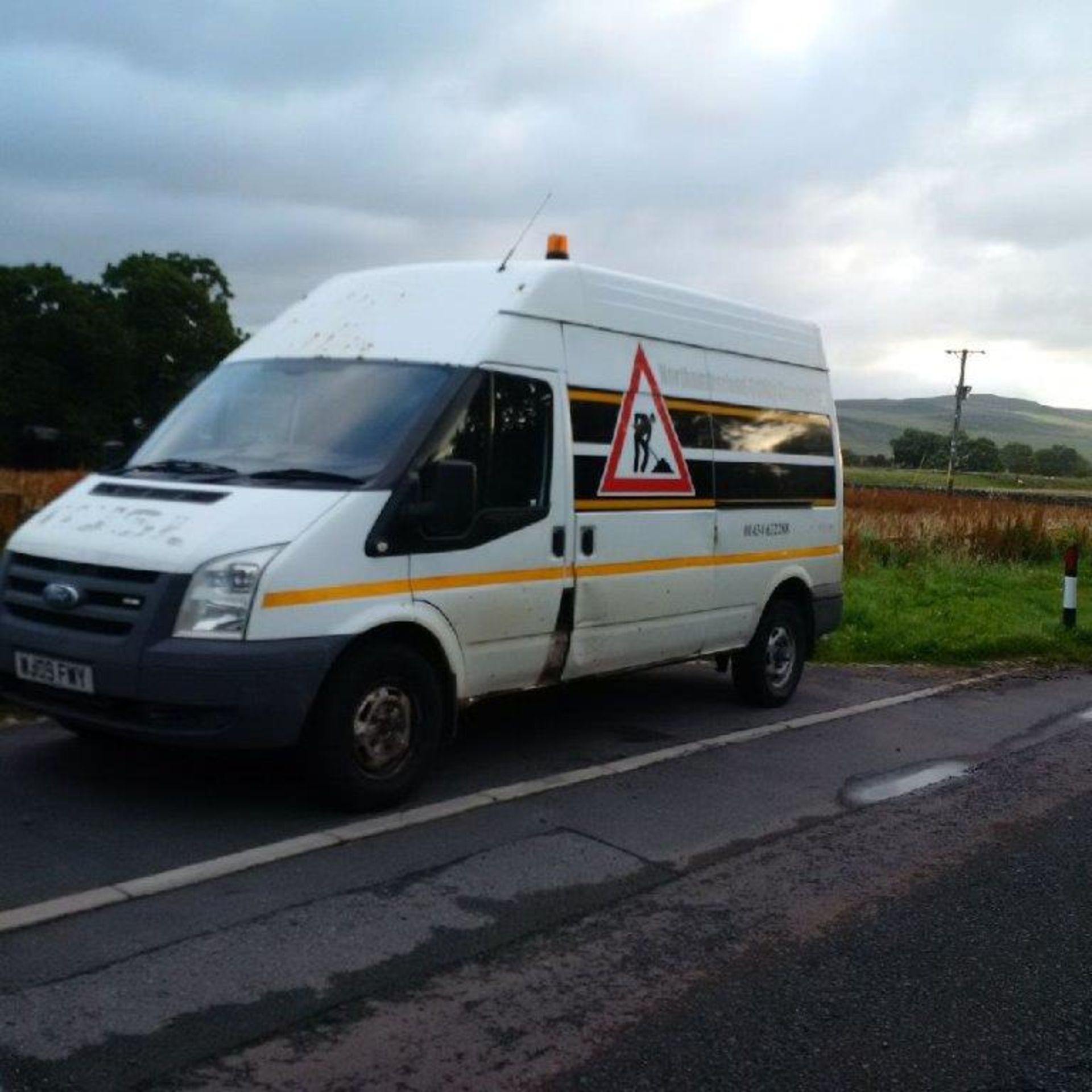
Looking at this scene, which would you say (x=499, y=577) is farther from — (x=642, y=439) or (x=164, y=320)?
(x=164, y=320)

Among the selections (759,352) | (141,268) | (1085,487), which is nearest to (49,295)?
(141,268)

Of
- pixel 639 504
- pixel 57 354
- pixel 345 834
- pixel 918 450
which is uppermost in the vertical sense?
pixel 57 354

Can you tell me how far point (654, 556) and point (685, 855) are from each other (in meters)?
2.35

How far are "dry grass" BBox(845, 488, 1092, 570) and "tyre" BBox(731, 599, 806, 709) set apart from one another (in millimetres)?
10111

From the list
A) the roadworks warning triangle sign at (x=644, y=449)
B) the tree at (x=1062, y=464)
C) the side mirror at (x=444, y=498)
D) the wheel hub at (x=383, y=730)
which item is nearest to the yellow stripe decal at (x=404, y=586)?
the side mirror at (x=444, y=498)

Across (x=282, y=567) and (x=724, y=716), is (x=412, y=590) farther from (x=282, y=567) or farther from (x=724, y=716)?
(x=724, y=716)

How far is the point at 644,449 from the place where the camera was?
7.80 m

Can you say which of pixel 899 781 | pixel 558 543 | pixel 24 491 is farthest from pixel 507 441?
pixel 24 491

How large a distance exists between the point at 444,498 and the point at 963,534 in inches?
706

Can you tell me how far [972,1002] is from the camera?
4.43m

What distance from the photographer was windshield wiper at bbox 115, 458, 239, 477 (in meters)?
6.39

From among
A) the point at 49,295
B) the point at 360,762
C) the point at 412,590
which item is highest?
the point at 49,295

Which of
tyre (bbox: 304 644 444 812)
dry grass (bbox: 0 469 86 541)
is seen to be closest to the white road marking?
tyre (bbox: 304 644 444 812)

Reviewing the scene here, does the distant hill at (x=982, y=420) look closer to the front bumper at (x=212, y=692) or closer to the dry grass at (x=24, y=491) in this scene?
the dry grass at (x=24, y=491)
